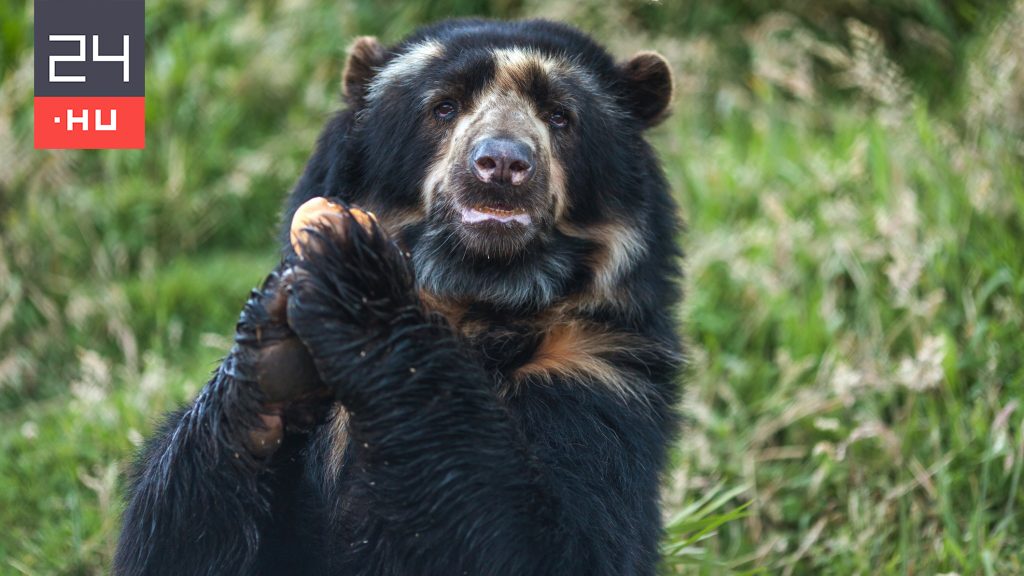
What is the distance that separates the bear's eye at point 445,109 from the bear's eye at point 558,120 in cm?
30

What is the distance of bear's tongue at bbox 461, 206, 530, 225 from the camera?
13.4 feet

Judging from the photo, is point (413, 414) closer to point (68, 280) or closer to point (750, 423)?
point (750, 423)

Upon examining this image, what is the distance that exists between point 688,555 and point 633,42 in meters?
4.28

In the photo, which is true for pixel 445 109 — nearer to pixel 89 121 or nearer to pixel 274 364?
pixel 274 364

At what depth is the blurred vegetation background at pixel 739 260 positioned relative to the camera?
5617 mm

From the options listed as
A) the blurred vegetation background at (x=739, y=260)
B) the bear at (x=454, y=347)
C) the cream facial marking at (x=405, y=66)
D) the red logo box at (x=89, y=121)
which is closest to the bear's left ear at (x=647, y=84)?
the bear at (x=454, y=347)

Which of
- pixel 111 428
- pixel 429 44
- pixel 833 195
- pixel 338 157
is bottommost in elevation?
pixel 111 428

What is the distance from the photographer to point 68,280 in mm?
7539

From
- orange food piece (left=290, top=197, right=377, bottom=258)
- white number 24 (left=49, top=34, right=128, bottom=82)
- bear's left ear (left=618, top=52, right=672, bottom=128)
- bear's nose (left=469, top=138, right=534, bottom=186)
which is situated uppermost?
bear's left ear (left=618, top=52, right=672, bottom=128)

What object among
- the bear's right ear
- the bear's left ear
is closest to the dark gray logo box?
the bear's right ear

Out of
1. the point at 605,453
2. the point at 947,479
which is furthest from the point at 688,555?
the point at 605,453

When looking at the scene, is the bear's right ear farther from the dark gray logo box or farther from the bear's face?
the dark gray logo box

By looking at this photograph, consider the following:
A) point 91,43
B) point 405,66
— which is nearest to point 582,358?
point 405,66

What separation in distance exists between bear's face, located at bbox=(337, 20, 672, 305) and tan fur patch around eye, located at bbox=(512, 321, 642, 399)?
0.55ft
